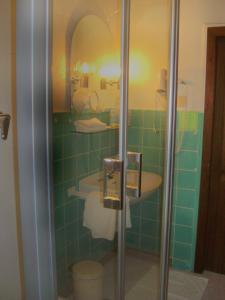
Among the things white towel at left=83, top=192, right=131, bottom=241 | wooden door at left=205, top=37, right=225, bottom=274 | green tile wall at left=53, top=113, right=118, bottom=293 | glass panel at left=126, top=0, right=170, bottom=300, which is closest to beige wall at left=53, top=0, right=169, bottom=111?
glass panel at left=126, top=0, right=170, bottom=300

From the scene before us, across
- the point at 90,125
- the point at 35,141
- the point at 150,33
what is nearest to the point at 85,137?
the point at 90,125

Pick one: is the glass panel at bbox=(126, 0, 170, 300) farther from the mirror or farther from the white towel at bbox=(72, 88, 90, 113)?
the white towel at bbox=(72, 88, 90, 113)

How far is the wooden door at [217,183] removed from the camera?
2.41 m

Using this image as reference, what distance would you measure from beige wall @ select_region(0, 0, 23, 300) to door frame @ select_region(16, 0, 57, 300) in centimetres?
42

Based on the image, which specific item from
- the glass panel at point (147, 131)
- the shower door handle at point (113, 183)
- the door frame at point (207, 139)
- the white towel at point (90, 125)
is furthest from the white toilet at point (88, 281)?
the door frame at point (207, 139)

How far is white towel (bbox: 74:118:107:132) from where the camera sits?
138 centimetres

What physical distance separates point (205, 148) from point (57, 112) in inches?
61.4

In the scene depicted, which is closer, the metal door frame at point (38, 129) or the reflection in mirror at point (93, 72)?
the metal door frame at point (38, 129)

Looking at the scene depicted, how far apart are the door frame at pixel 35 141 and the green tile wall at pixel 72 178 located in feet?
0.27

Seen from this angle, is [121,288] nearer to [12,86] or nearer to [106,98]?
[106,98]

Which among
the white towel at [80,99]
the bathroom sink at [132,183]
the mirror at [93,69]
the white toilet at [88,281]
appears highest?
the mirror at [93,69]

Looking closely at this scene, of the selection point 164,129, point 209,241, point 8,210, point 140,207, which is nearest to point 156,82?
point 164,129

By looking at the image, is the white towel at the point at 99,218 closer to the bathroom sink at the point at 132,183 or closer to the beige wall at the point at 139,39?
the bathroom sink at the point at 132,183

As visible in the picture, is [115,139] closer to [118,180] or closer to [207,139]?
[118,180]
